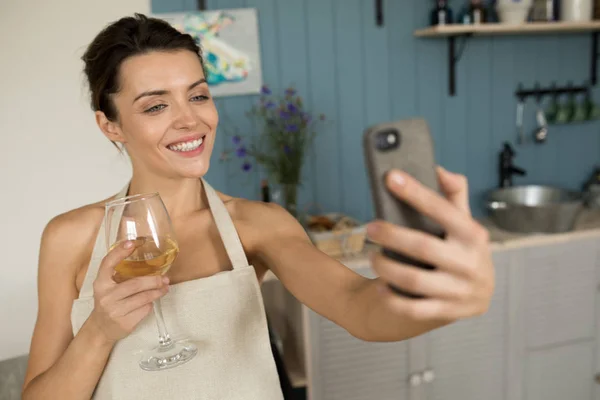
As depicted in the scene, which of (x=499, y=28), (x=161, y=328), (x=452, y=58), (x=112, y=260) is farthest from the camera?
(x=452, y=58)

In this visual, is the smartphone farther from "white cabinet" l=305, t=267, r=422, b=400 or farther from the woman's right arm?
"white cabinet" l=305, t=267, r=422, b=400

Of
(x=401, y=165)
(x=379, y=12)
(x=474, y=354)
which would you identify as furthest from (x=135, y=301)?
(x=379, y=12)

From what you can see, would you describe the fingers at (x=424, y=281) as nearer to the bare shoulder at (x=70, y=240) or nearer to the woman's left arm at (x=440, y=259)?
the woman's left arm at (x=440, y=259)

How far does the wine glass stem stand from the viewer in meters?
0.95

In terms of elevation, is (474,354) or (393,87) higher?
(393,87)

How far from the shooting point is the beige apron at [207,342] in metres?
1.07

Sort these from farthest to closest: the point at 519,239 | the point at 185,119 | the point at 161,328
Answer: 1. the point at 519,239
2. the point at 185,119
3. the point at 161,328

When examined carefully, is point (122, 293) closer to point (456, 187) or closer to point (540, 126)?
point (456, 187)

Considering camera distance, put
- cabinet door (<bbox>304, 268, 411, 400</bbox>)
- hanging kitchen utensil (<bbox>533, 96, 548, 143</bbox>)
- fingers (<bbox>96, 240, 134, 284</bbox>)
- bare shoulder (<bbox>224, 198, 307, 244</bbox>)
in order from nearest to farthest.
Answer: fingers (<bbox>96, 240, 134, 284</bbox>), bare shoulder (<bbox>224, 198, 307, 244</bbox>), cabinet door (<bbox>304, 268, 411, 400</bbox>), hanging kitchen utensil (<bbox>533, 96, 548, 143</bbox>)

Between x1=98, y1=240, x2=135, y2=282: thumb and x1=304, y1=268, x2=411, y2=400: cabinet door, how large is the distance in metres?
1.20

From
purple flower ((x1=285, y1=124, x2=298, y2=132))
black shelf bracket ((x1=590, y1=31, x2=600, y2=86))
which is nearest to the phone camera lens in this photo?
purple flower ((x1=285, y1=124, x2=298, y2=132))

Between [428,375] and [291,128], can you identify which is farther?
[291,128]

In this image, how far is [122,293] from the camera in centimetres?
84

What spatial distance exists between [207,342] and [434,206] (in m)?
0.77
